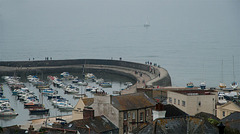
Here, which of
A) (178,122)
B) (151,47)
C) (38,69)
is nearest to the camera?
(178,122)

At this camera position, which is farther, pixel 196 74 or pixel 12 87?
pixel 196 74

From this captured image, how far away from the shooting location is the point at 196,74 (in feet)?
370

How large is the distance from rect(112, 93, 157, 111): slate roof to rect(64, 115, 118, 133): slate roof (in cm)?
115

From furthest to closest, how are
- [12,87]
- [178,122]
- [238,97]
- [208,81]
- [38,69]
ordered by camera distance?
[38,69] < [208,81] < [12,87] < [238,97] < [178,122]

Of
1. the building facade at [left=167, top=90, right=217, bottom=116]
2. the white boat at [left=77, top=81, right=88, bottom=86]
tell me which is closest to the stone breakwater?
the white boat at [left=77, top=81, right=88, bottom=86]

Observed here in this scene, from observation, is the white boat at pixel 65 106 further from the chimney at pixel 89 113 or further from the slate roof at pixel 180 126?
the slate roof at pixel 180 126

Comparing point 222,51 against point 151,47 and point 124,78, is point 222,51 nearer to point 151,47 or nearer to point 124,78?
point 151,47

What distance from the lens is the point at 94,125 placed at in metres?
29.3

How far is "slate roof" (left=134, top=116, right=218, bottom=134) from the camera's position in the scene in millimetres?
20094

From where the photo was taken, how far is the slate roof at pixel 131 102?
3180 centimetres

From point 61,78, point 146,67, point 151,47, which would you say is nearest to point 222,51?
point 151,47

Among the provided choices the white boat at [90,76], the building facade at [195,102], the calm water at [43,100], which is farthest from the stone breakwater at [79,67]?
the building facade at [195,102]

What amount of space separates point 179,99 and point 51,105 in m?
33.3

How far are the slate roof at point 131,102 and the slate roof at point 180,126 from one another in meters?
10.0
